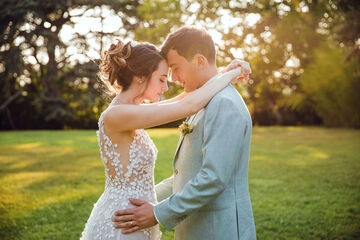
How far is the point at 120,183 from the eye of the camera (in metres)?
2.54

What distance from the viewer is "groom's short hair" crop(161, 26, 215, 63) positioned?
93.0 inches

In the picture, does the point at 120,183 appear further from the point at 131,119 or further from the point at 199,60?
the point at 199,60

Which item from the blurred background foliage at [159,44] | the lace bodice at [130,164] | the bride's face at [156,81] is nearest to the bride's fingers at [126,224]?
the lace bodice at [130,164]

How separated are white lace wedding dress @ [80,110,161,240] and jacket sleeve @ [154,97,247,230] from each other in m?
0.51

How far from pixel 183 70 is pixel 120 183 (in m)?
0.96

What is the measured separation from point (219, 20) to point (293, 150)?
7.69 meters

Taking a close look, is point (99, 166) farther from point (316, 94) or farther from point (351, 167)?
point (316, 94)

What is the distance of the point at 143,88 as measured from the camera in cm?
267

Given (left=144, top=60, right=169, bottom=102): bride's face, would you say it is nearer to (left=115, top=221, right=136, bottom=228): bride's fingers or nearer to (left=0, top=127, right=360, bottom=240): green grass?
(left=115, top=221, right=136, bottom=228): bride's fingers

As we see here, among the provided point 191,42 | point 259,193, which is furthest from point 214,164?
point 259,193

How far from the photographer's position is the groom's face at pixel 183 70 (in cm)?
247

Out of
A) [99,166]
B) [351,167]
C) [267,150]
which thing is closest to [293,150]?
[267,150]

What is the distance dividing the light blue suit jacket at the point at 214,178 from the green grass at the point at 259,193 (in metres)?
2.97

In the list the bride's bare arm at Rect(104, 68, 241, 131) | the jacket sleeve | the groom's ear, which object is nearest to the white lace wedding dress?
the bride's bare arm at Rect(104, 68, 241, 131)
